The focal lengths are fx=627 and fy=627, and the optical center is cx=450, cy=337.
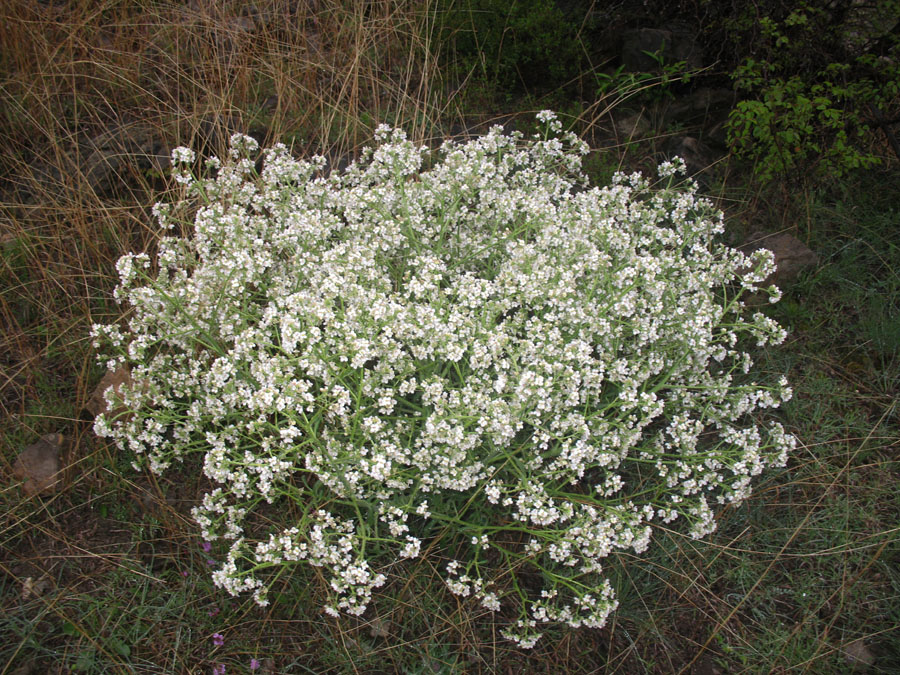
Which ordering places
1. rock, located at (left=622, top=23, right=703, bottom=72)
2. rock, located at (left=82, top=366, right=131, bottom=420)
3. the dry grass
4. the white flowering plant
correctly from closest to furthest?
the white flowering plant < the dry grass < rock, located at (left=82, top=366, right=131, bottom=420) < rock, located at (left=622, top=23, right=703, bottom=72)

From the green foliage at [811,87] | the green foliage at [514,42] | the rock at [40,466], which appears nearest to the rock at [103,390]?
the rock at [40,466]

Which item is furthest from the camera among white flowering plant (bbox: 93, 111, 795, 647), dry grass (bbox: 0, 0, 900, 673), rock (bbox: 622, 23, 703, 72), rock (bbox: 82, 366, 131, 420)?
rock (bbox: 622, 23, 703, 72)

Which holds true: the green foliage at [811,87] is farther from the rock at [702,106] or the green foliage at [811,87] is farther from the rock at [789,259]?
the rock at [789,259]

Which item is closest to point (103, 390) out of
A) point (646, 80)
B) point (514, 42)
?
point (514, 42)

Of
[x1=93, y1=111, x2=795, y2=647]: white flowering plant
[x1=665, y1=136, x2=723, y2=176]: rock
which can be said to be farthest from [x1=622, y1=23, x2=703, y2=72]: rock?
[x1=93, y1=111, x2=795, y2=647]: white flowering plant

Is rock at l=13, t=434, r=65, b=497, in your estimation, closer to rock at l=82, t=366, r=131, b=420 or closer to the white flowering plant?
rock at l=82, t=366, r=131, b=420
